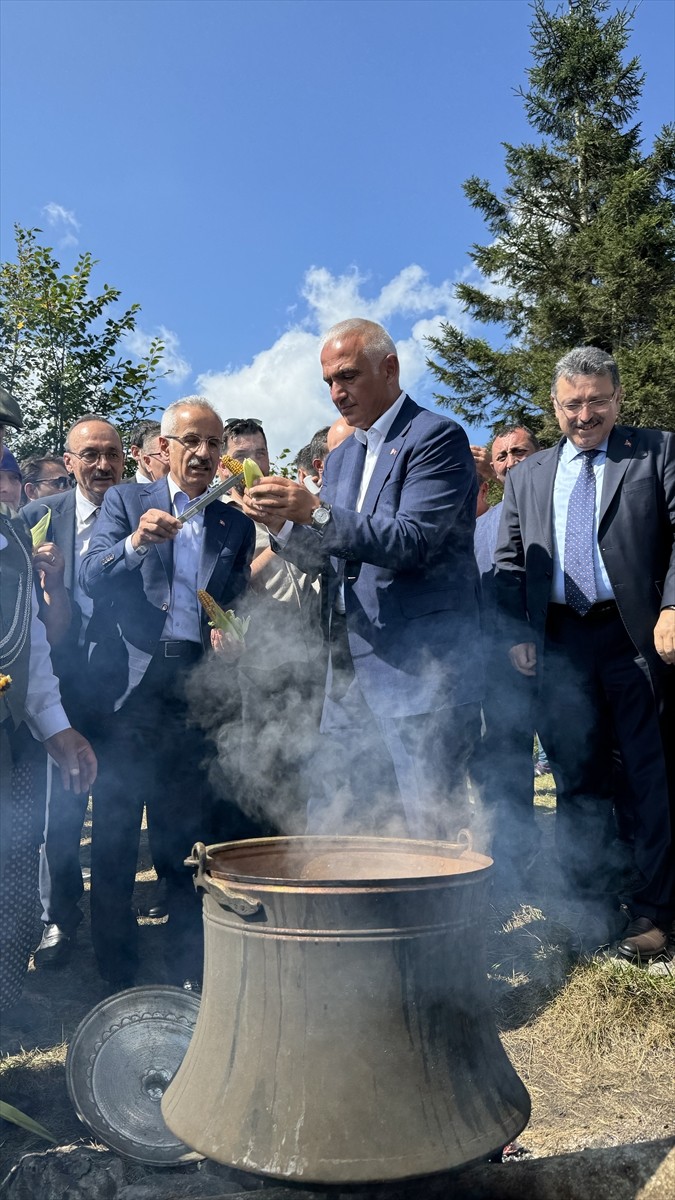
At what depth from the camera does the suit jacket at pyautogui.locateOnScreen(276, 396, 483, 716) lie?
10.4ft

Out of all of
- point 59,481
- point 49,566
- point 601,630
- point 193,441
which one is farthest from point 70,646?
point 601,630

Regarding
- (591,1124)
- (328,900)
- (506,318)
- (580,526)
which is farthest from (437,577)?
(506,318)

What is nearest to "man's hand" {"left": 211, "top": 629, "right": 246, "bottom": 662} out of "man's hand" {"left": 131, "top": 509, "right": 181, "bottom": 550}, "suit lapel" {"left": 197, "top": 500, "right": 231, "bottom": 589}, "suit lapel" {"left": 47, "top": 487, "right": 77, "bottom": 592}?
"suit lapel" {"left": 197, "top": 500, "right": 231, "bottom": 589}

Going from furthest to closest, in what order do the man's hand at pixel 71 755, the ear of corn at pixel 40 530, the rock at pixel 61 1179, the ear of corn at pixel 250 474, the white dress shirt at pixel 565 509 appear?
1. the ear of corn at pixel 40 530
2. the white dress shirt at pixel 565 509
3. the man's hand at pixel 71 755
4. the ear of corn at pixel 250 474
5. the rock at pixel 61 1179

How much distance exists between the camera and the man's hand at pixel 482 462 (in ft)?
18.0

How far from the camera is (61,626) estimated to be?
433cm

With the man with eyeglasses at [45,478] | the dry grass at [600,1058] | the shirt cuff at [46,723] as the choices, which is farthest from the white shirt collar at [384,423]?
the man with eyeglasses at [45,478]

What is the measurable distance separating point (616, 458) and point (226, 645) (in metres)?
1.92

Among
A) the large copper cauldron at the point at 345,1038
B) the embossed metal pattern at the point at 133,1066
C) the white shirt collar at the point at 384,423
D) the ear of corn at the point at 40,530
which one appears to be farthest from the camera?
the ear of corn at the point at 40,530

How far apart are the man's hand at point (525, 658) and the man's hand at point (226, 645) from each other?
125cm

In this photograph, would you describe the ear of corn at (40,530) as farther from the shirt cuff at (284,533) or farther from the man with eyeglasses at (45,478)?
the man with eyeglasses at (45,478)

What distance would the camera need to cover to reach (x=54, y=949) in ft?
13.8

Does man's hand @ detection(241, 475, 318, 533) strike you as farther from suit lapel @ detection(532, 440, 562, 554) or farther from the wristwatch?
suit lapel @ detection(532, 440, 562, 554)

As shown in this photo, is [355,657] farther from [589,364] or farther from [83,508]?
[83,508]
